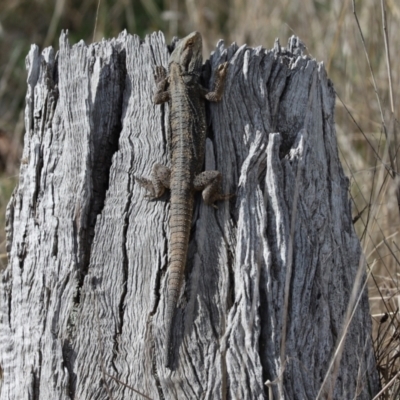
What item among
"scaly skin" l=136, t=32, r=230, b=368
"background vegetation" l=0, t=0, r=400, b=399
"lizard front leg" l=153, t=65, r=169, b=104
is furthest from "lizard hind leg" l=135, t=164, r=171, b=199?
"background vegetation" l=0, t=0, r=400, b=399

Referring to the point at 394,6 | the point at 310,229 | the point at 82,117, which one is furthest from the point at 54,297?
the point at 394,6

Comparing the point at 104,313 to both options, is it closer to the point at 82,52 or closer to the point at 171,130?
the point at 171,130

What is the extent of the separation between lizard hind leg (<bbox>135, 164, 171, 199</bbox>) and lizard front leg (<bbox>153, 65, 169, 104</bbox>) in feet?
1.16

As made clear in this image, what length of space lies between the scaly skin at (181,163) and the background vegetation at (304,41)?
1163mm

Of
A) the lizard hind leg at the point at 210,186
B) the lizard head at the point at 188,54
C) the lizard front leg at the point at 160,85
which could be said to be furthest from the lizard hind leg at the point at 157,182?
the lizard head at the point at 188,54

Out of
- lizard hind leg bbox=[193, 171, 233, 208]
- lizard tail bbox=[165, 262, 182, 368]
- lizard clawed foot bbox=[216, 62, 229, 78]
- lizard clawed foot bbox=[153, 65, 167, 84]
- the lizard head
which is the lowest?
lizard tail bbox=[165, 262, 182, 368]

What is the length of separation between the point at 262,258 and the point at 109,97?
1.08 metres

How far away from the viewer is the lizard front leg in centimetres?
322

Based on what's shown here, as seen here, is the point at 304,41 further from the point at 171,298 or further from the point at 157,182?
the point at 171,298

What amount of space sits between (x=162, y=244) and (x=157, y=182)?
0.31 m

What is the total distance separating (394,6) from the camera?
5.46m

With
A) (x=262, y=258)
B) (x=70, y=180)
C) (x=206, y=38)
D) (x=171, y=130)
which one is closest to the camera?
(x=262, y=258)

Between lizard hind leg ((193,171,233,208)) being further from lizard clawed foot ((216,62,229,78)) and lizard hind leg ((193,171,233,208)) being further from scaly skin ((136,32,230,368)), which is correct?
lizard clawed foot ((216,62,229,78))

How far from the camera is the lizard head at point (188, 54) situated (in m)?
3.64
